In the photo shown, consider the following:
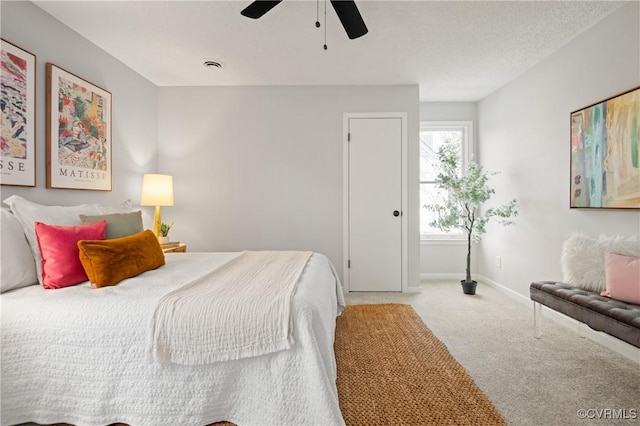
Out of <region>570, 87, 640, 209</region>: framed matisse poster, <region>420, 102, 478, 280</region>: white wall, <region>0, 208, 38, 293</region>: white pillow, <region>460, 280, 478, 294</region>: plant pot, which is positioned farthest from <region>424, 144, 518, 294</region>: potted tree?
<region>0, 208, 38, 293</region>: white pillow

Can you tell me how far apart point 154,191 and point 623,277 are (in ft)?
13.4

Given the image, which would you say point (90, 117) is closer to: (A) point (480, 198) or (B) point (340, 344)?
(B) point (340, 344)

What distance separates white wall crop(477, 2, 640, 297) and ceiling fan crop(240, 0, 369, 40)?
201cm

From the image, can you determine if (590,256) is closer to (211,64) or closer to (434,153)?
(434,153)

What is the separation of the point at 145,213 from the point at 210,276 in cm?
224

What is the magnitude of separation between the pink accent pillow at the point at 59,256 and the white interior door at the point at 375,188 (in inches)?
111

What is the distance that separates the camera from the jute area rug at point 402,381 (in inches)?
66.5

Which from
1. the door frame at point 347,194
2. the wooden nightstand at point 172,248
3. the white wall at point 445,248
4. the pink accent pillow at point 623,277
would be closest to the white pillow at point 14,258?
the wooden nightstand at point 172,248

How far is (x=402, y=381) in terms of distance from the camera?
2.02m

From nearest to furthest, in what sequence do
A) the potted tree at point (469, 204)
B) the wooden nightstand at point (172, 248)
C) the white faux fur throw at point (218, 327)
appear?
the white faux fur throw at point (218, 327)
the wooden nightstand at point (172, 248)
the potted tree at point (469, 204)

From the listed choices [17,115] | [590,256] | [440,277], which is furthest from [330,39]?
[440,277]

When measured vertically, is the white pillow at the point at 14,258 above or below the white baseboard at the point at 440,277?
above

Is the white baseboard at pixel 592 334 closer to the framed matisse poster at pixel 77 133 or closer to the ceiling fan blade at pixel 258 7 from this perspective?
the ceiling fan blade at pixel 258 7

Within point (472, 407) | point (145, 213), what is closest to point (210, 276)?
point (472, 407)
